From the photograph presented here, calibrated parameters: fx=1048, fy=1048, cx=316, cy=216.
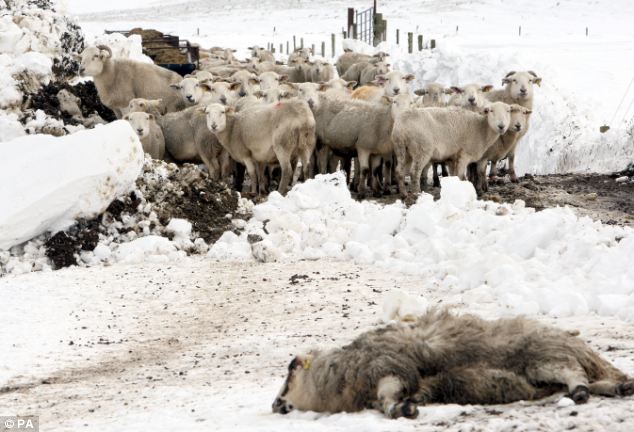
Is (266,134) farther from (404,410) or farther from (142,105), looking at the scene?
(404,410)

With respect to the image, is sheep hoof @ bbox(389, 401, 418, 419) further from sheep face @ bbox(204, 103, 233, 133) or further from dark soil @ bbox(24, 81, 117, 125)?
dark soil @ bbox(24, 81, 117, 125)

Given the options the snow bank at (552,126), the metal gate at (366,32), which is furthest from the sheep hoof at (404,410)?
the metal gate at (366,32)

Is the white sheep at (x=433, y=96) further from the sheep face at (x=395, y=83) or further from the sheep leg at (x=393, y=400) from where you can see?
the sheep leg at (x=393, y=400)

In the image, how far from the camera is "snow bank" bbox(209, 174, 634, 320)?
27.1ft

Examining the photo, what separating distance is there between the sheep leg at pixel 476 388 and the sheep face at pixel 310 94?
1226cm

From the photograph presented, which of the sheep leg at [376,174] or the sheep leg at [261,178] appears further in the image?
the sheep leg at [376,174]

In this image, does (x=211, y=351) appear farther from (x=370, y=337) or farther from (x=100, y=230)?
(x=100, y=230)

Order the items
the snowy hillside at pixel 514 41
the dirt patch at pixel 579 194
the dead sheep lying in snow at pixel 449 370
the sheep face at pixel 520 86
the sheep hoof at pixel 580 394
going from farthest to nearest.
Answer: the snowy hillside at pixel 514 41
the sheep face at pixel 520 86
the dirt patch at pixel 579 194
the dead sheep lying in snow at pixel 449 370
the sheep hoof at pixel 580 394

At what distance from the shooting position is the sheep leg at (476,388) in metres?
5.49

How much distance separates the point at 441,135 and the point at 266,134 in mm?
2764

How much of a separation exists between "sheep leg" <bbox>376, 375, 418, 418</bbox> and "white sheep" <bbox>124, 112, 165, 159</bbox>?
11.6 meters

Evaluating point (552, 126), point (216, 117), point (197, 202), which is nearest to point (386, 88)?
point (552, 126)

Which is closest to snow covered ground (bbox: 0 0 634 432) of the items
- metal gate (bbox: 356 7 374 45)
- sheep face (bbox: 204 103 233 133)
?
sheep face (bbox: 204 103 233 133)

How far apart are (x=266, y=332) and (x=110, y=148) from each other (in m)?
4.94
